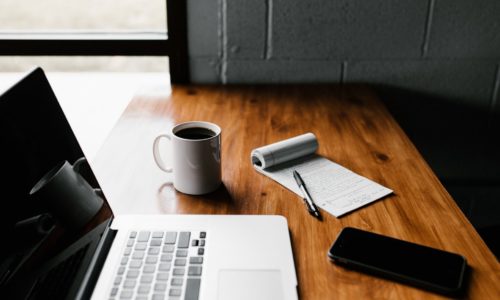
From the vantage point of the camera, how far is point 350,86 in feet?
5.17

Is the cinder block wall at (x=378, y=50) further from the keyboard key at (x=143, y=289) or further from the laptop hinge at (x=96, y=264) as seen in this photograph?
the keyboard key at (x=143, y=289)

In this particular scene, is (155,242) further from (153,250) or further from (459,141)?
(459,141)

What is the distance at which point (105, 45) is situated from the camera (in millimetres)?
1559

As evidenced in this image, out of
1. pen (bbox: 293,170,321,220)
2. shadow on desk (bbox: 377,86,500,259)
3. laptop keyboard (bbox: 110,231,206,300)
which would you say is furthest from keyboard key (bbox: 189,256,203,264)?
shadow on desk (bbox: 377,86,500,259)

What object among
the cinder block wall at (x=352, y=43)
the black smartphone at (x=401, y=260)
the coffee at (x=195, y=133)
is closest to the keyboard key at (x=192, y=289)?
the black smartphone at (x=401, y=260)

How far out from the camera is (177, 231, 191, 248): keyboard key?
771mm

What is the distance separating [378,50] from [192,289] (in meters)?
1.12

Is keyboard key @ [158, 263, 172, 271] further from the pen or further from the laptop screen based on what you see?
the pen

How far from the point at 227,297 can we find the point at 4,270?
0.28 metres

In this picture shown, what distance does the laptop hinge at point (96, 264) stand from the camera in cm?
68

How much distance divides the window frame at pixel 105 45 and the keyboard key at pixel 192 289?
98 centimetres

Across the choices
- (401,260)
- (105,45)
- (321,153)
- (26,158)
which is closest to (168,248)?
(26,158)

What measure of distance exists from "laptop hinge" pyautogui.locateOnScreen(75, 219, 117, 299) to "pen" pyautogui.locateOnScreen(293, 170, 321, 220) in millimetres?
336

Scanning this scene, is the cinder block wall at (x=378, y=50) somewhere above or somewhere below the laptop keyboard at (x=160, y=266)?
above
